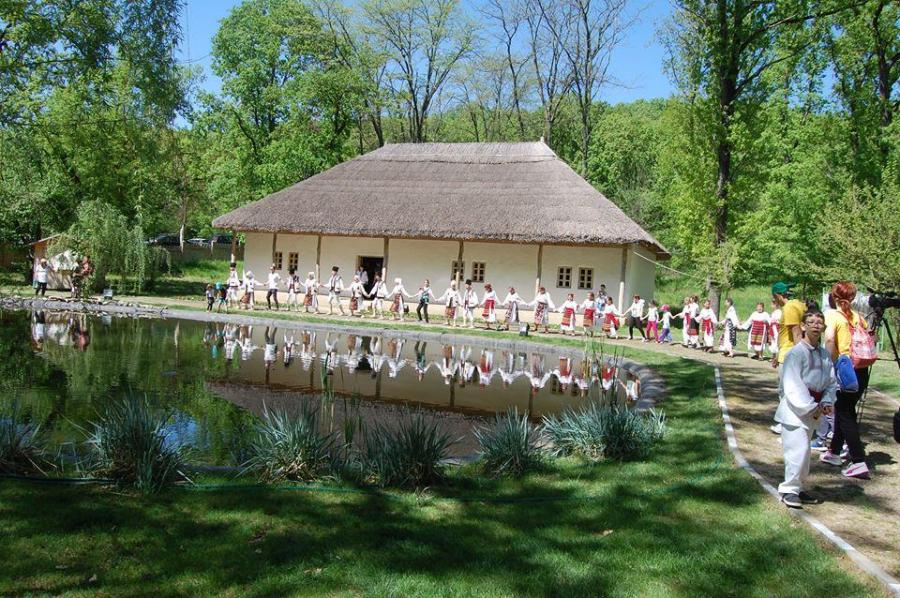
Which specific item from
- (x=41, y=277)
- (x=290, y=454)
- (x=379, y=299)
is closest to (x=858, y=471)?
(x=290, y=454)

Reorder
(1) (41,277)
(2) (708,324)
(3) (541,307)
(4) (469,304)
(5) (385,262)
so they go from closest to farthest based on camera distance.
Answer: (2) (708,324)
(4) (469,304)
(3) (541,307)
(1) (41,277)
(5) (385,262)

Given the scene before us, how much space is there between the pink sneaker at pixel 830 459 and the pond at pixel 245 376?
229 cm

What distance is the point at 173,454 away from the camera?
5887 millimetres

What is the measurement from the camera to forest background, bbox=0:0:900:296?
11.6m

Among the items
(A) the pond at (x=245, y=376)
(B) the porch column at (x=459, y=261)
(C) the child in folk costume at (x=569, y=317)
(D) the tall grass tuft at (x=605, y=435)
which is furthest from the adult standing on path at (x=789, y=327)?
(B) the porch column at (x=459, y=261)

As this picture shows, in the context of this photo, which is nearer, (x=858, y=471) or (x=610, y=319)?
(x=858, y=471)

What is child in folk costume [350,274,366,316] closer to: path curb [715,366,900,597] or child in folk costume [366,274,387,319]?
child in folk costume [366,274,387,319]

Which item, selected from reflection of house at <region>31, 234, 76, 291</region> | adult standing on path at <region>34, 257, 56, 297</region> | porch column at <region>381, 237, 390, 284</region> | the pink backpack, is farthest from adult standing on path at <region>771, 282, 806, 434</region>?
reflection of house at <region>31, 234, 76, 291</region>

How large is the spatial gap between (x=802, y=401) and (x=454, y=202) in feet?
76.1

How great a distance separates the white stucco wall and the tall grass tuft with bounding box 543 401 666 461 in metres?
19.0

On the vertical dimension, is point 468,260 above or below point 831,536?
above

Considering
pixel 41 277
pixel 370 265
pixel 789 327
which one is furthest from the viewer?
pixel 370 265

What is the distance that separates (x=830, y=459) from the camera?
23.9 ft

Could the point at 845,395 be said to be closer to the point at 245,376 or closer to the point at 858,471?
the point at 858,471
